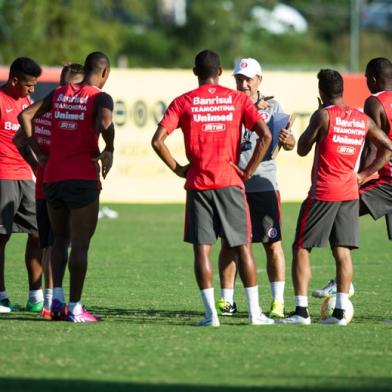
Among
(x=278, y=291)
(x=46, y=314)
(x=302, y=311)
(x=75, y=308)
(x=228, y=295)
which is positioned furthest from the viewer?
(x=228, y=295)

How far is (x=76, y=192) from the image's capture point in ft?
35.7

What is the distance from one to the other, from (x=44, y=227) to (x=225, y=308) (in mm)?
1826

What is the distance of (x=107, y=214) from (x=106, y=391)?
1762cm

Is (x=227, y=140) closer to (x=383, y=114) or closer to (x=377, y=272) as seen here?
(x=383, y=114)

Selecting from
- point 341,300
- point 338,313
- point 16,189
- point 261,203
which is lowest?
point 338,313

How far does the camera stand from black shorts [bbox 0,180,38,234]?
40.5 ft

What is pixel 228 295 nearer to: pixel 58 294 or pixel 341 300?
pixel 341 300

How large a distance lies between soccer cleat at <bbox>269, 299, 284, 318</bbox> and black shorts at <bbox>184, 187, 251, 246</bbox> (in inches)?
42.6

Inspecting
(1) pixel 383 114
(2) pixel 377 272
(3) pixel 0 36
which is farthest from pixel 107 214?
(3) pixel 0 36

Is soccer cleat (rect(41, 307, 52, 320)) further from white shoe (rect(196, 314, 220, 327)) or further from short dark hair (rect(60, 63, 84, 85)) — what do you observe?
short dark hair (rect(60, 63, 84, 85))

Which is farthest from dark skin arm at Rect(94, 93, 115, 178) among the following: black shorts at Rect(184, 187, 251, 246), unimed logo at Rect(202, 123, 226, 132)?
unimed logo at Rect(202, 123, 226, 132)

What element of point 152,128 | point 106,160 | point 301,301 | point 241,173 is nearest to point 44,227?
Answer: point 106,160

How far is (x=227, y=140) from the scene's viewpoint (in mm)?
10469

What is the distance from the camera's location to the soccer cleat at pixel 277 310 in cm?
1141
